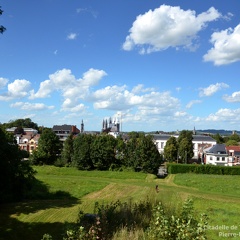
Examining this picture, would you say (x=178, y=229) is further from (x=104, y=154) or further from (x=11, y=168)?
(x=104, y=154)

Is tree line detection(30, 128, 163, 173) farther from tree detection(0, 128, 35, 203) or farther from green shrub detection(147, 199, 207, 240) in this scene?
green shrub detection(147, 199, 207, 240)

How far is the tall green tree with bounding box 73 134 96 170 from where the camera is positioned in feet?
190

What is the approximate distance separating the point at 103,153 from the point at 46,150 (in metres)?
13.6

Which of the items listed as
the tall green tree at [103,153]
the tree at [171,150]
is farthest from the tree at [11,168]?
the tree at [171,150]

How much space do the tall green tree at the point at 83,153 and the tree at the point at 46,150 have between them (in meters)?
5.94

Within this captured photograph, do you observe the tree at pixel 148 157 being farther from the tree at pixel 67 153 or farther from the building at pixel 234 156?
the building at pixel 234 156

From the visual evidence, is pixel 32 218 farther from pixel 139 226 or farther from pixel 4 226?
pixel 139 226

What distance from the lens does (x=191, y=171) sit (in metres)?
59.5

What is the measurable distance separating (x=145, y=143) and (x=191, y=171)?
36.1 feet

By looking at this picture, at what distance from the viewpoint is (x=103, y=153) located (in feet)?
191

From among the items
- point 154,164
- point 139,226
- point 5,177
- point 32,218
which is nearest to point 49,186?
point 32,218

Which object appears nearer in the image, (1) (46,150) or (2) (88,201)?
(2) (88,201)

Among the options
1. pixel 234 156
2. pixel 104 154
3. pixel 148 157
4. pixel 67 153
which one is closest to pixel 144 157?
pixel 148 157

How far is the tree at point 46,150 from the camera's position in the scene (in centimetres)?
6231
